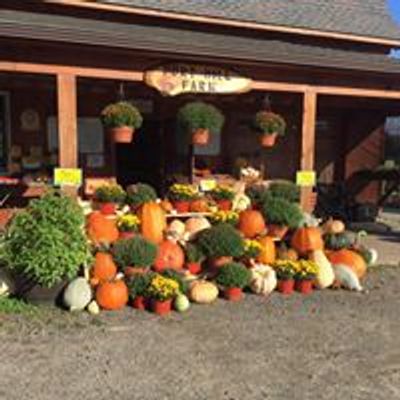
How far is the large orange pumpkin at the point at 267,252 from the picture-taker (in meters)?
8.42

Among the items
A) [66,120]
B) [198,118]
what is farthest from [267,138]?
[66,120]

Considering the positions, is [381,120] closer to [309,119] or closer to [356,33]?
[356,33]

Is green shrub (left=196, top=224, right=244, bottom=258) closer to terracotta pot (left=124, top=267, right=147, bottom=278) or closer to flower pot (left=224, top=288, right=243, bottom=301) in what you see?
flower pot (left=224, top=288, right=243, bottom=301)

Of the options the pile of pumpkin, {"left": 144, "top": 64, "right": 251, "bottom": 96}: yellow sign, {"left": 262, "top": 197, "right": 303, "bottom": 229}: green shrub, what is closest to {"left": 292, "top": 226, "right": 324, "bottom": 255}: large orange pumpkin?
the pile of pumpkin

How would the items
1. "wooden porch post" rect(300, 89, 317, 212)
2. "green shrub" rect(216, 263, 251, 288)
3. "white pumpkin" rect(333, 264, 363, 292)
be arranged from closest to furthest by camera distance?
"green shrub" rect(216, 263, 251, 288) < "white pumpkin" rect(333, 264, 363, 292) < "wooden porch post" rect(300, 89, 317, 212)

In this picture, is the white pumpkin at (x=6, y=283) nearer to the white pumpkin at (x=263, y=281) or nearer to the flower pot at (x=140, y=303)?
the flower pot at (x=140, y=303)

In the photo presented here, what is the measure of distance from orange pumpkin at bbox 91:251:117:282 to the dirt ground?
0.54m

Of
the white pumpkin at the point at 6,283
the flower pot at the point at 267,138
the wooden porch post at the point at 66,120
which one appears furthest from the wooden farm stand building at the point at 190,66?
the white pumpkin at the point at 6,283

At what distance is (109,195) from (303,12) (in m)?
6.80

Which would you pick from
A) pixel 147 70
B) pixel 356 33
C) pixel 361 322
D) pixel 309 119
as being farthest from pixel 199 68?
pixel 356 33

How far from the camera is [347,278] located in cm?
830

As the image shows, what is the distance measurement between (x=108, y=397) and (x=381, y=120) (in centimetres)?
1197

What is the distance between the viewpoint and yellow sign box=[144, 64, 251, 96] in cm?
881

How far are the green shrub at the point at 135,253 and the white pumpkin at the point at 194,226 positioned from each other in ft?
3.23
